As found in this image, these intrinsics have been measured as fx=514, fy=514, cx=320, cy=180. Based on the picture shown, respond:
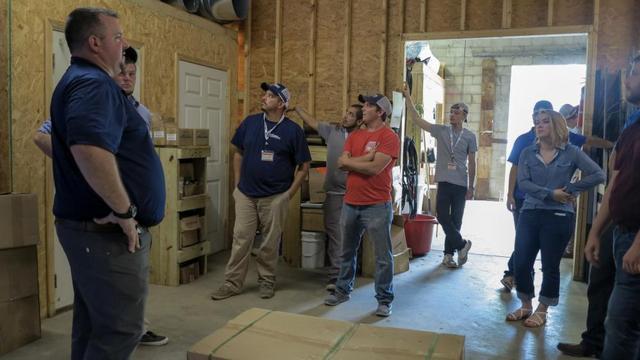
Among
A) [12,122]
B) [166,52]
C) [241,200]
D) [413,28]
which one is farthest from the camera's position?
[413,28]

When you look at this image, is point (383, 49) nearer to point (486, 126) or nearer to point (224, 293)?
point (224, 293)

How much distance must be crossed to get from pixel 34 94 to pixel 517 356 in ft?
12.2

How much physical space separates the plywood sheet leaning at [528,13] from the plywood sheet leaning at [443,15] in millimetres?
550

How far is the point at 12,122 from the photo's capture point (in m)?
3.49

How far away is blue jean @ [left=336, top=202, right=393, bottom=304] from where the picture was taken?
150 inches

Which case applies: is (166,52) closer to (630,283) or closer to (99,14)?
(99,14)

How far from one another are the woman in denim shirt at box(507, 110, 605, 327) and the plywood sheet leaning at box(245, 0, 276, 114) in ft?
11.3

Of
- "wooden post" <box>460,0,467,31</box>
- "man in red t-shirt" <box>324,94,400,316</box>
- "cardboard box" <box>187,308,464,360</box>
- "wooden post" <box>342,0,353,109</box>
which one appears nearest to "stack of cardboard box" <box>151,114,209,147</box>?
"man in red t-shirt" <box>324,94,400,316</box>

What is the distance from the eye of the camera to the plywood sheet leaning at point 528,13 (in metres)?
5.16

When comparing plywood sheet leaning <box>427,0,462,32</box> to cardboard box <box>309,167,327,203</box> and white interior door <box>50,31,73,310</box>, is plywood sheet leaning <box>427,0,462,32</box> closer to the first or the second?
cardboard box <box>309,167,327,203</box>

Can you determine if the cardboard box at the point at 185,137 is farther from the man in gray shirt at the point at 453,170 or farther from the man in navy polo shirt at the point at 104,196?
the man in navy polo shirt at the point at 104,196

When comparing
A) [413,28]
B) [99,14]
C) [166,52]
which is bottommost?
[99,14]

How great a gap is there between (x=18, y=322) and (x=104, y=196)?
79.7 inches

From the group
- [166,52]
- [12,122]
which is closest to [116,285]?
[12,122]
